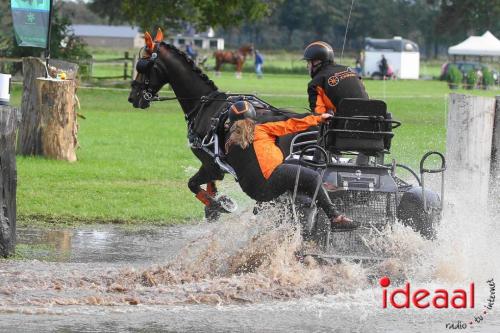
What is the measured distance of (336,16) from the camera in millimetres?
108062

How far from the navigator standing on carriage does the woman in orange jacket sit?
17.7 inches

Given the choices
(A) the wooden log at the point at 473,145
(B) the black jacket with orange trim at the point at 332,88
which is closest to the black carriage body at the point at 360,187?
(B) the black jacket with orange trim at the point at 332,88

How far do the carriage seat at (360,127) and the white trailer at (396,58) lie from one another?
205ft

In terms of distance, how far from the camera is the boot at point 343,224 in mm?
9469

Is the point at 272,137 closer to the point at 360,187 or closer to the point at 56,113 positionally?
the point at 360,187

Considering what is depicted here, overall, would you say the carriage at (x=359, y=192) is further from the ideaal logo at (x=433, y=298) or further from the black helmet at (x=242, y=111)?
the ideaal logo at (x=433, y=298)

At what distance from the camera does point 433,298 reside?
→ 29.2ft

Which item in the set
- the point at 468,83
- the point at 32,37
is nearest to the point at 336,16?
the point at 468,83

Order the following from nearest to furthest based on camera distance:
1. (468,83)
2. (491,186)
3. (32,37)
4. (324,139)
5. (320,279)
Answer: (320,279) → (324,139) → (491,186) → (32,37) → (468,83)

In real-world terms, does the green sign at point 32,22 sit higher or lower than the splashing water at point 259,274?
higher

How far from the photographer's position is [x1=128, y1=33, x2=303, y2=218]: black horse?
458 inches

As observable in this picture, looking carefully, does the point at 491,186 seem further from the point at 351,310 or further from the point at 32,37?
the point at 32,37

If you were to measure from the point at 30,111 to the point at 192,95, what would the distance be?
20.7 feet

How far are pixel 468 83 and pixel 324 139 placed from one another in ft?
149
